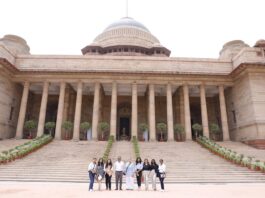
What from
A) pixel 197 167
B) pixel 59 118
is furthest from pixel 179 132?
pixel 59 118

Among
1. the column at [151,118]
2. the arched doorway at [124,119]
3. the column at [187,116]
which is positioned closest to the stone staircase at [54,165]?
the column at [151,118]

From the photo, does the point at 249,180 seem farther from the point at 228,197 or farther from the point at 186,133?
the point at 186,133

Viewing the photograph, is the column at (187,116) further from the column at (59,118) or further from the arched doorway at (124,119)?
the column at (59,118)

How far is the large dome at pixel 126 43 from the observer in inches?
1464

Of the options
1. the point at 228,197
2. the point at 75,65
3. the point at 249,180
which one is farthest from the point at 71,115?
the point at 228,197

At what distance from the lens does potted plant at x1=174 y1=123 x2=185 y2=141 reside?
2552 cm

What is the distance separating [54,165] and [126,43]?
1090 inches

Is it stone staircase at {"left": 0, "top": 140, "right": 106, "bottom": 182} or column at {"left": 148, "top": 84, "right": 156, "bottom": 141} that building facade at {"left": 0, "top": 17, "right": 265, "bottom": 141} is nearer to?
column at {"left": 148, "top": 84, "right": 156, "bottom": 141}

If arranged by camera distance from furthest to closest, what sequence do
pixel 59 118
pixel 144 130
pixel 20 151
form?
pixel 144 130 < pixel 59 118 < pixel 20 151

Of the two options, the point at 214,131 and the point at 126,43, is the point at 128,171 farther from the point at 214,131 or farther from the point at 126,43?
the point at 126,43

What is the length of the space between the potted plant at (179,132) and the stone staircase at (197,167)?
16.7 ft

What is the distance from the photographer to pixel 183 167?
584 inches

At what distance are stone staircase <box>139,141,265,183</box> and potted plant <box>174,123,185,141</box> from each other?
509cm

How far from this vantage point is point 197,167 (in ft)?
48.6
